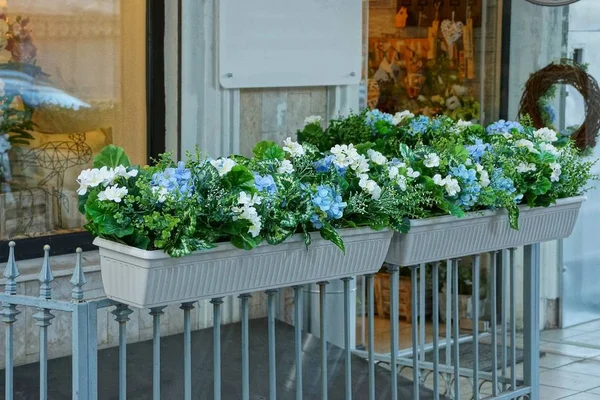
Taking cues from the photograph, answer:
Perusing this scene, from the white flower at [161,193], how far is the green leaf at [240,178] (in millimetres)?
226

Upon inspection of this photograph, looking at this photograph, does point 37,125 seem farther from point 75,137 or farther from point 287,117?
point 287,117

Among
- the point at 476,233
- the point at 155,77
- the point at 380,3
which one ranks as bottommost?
the point at 476,233

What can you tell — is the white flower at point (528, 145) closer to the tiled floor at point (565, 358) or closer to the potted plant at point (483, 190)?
the potted plant at point (483, 190)

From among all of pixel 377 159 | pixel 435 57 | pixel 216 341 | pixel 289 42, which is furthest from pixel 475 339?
pixel 435 57

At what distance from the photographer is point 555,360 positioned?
8023 mm

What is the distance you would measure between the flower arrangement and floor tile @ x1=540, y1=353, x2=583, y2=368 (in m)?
2.82

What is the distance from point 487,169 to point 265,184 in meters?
1.17

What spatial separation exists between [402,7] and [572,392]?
3134 mm

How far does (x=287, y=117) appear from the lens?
6.60 metres

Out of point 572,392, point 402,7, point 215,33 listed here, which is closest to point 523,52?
point 402,7

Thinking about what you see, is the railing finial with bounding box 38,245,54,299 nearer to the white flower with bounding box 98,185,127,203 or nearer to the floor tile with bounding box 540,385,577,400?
the white flower with bounding box 98,185,127,203

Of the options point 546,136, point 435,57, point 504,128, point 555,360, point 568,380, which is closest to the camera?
point 546,136

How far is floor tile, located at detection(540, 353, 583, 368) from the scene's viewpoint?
7.89m

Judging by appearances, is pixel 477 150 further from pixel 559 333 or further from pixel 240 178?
pixel 559 333
